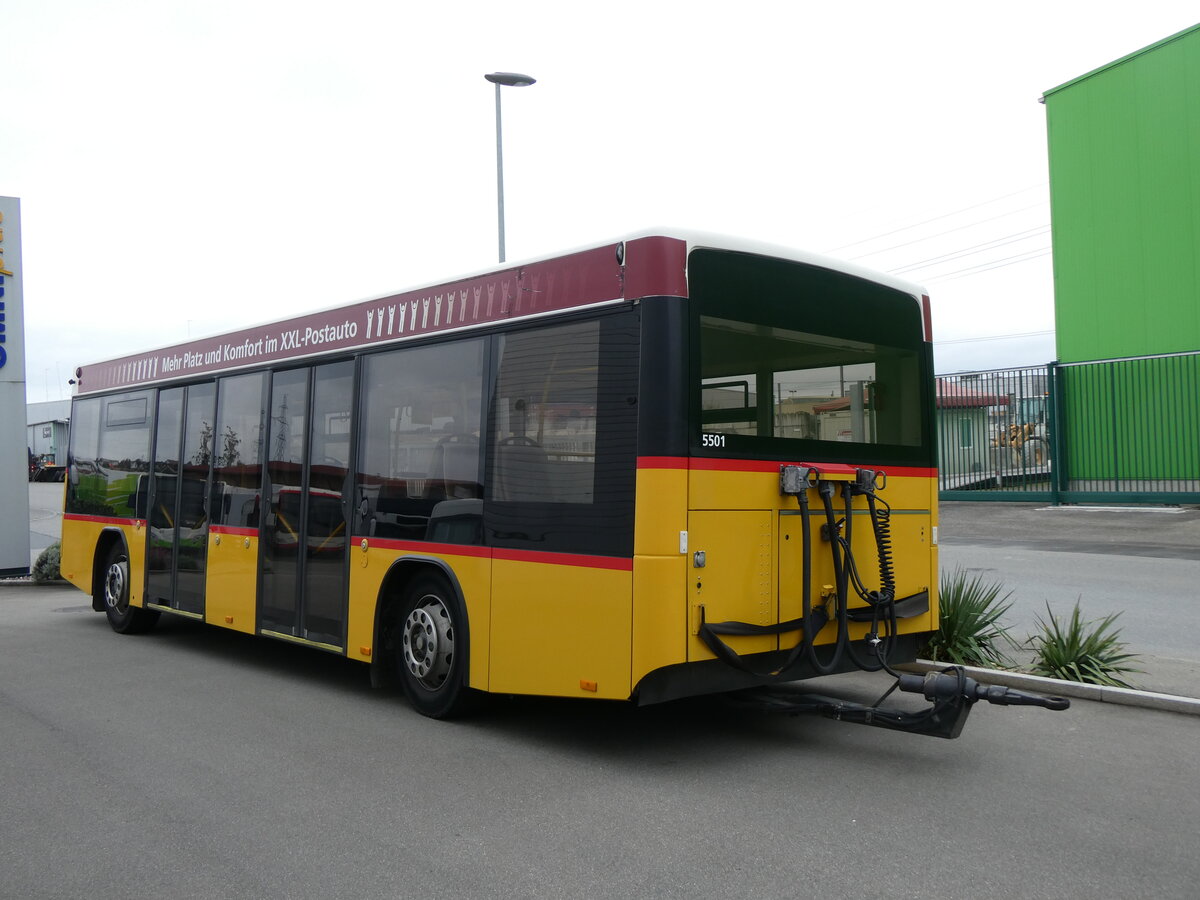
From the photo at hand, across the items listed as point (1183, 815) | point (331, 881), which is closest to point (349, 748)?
point (331, 881)

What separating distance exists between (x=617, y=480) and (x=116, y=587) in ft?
26.2

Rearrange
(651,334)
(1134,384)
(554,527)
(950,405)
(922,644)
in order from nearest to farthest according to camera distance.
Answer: (651,334) < (554,527) < (922,644) < (1134,384) < (950,405)

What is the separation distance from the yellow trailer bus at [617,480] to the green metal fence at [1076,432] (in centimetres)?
1576

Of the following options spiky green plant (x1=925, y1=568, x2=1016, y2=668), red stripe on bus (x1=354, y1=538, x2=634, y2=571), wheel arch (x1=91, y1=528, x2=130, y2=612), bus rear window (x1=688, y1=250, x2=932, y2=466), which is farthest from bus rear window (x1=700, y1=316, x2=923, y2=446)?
wheel arch (x1=91, y1=528, x2=130, y2=612)

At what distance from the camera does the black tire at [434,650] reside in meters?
6.98

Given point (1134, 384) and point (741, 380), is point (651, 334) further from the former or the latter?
point (1134, 384)

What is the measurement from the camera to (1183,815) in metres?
5.05

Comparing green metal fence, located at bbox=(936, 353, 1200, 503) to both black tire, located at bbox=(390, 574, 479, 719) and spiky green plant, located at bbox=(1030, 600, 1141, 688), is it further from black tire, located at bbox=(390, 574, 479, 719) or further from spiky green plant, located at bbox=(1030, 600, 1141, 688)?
black tire, located at bbox=(390, 574, 479, 719)

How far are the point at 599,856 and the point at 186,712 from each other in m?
4.17

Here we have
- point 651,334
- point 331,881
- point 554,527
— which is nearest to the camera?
point 331,881

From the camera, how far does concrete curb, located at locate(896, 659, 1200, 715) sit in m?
7.08

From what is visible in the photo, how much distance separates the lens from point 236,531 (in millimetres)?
9430

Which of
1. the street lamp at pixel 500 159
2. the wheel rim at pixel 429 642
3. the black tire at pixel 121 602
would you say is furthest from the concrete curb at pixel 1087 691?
the street lamp at pixel 500 159

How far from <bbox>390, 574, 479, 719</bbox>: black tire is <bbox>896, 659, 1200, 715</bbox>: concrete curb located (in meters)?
3.46
